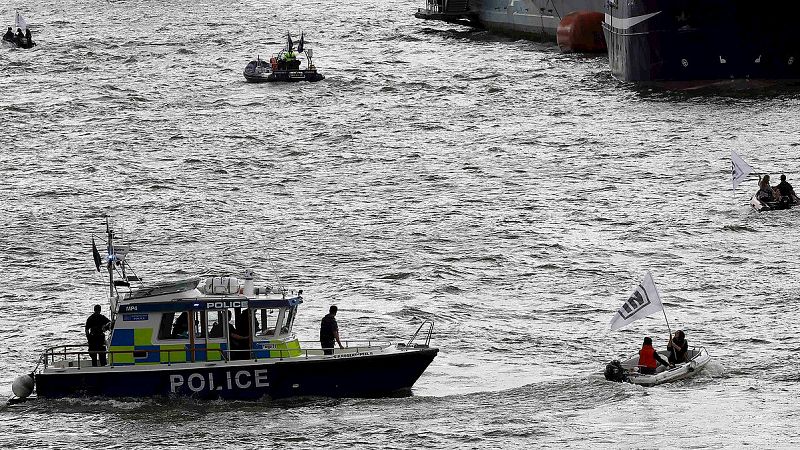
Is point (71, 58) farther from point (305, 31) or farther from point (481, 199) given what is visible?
point (481, 199)

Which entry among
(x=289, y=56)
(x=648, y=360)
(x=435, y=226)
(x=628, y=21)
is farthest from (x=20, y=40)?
(x=648, y=360)

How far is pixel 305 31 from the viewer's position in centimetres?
12275

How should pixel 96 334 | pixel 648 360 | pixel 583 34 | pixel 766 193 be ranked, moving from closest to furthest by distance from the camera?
pixel 96 334
pixel 648 360
pixel 766 193
pixel 583 34

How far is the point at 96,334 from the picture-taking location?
33688 millimetres

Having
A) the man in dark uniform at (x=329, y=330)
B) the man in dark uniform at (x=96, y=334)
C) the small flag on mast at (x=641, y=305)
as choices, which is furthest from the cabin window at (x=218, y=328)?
the small flag on mast at (x=641, y=305)

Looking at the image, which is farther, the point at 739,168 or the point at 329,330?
the point at 739,168

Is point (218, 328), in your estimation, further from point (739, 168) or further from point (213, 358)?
point (739, 168)

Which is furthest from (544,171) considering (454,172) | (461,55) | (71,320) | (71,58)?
(71,58)

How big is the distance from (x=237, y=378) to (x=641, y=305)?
33.4 feet

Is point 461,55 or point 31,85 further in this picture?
point 461,55

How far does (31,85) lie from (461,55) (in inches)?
1230

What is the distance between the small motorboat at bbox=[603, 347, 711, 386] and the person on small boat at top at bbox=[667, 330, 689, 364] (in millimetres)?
180

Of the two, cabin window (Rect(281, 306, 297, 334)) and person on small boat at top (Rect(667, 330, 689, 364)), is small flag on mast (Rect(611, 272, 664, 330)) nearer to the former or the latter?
person on small boat at top (Rect(667, 330, 689, 364))

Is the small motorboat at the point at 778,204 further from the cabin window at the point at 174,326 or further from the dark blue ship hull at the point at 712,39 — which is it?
the dark blue ship hull at the point at 712,39
